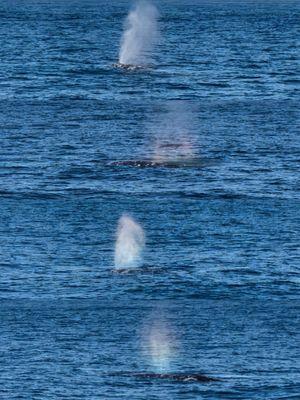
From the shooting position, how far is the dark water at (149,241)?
35.7m

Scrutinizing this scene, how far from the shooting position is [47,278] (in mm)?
43562

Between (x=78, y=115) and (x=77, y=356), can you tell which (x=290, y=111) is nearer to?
(x=78, y=115)

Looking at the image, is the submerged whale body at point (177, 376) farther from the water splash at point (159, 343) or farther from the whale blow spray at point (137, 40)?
the whale blow spray at point (137, 40)

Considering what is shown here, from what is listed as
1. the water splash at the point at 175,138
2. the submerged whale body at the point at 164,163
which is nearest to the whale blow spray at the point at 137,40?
the water splash at the point at 175,138

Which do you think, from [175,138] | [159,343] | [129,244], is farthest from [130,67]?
[159,343]

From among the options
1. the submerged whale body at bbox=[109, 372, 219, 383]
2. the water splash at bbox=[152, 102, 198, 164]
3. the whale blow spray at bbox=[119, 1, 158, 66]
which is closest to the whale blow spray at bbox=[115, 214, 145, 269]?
the submerged whale body at bbox=[109, 372, 219, 383]

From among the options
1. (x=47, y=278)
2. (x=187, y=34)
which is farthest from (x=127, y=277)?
(x=187, y=34)

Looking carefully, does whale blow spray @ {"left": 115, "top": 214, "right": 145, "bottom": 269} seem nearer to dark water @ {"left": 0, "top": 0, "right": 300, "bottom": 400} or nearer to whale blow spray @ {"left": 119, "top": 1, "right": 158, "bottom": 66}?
dark water @ {"left": 0, "top": 0, "right": 300, "bottom": 400}

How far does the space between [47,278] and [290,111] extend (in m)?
40.8

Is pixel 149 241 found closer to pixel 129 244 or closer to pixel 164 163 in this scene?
pixel 129 244

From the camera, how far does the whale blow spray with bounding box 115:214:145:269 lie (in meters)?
45.6

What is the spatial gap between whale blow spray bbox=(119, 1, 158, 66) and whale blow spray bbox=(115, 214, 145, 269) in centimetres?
6338

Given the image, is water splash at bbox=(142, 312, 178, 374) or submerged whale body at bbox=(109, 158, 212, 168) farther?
submerged whale body at bbox=(109, 158, 212, 168)

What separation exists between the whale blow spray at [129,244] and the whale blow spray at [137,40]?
63.4 m
